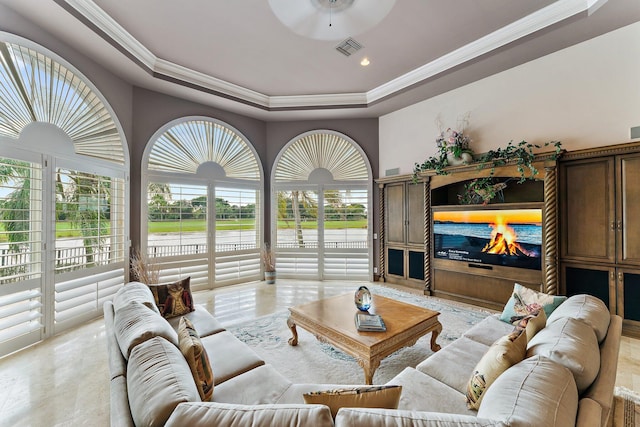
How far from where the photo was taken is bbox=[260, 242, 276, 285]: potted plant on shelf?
5.37 meters

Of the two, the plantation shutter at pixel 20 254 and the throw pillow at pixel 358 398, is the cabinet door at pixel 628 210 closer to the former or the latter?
the throw pillow at pixel 358 398

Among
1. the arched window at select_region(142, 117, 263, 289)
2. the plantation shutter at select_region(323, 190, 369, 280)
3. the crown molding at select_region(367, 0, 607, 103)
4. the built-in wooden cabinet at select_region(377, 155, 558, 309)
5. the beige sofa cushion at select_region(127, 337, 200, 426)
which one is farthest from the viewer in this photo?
the plantation shutter at select_region(323, 190, 369, 280)

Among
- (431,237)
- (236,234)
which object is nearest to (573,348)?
(431,237)

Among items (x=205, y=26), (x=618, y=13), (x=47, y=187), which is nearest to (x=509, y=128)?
(x=618, y=13)

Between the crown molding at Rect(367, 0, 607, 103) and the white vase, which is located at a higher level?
the crown molding at Rect(367, 0, 607, 103)

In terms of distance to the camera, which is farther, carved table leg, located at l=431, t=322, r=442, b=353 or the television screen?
the television screen

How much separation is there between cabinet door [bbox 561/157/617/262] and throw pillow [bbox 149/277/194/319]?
440 centimetres

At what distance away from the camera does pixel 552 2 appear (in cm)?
289

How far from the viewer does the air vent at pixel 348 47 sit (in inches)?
137

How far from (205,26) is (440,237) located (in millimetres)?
4368

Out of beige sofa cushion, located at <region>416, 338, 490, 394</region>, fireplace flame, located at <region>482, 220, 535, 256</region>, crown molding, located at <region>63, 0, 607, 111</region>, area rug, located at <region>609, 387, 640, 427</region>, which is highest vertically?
crown molding, located at <region>63, 0, 607, 111</region>

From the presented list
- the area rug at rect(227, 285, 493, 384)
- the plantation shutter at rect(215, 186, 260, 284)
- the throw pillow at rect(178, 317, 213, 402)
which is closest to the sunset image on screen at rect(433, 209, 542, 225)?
the area rug at rect(227, 285, 493, 384)

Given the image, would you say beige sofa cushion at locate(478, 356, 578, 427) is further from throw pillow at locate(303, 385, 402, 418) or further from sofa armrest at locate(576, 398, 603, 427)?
throw pillow at locate(303, 385, 402, 418)

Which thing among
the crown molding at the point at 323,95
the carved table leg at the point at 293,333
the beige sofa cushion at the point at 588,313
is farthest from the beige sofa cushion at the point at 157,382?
the crown molding at the point at 323,95
